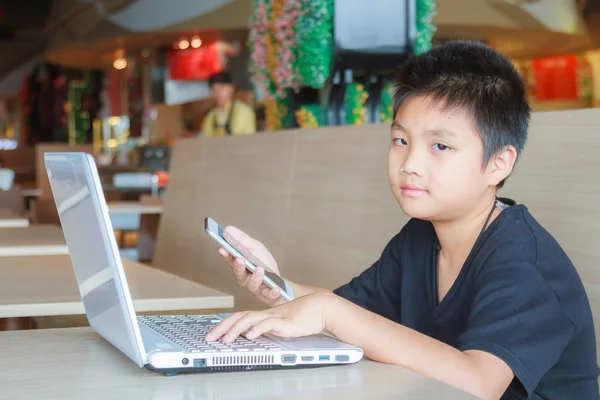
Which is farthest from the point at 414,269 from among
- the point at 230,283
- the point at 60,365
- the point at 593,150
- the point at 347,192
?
the point at 230,283

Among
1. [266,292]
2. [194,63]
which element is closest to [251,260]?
[266,292]

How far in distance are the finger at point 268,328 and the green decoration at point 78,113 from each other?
17141 mm

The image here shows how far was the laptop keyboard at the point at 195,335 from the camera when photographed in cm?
101

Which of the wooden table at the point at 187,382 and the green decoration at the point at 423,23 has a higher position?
the green decoration at the point at 423,23

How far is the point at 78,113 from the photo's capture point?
17641 millimetres

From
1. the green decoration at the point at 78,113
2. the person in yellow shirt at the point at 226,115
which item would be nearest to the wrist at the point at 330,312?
the person in yellow shirt at the point at 226,115

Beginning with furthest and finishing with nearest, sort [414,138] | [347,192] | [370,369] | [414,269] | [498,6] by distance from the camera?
[498,6], [347,192], [414,269], [414,138], [370,369]

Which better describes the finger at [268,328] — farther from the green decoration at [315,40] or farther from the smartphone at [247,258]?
the green decoration at [315,40]

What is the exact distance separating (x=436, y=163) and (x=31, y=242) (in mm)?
1538

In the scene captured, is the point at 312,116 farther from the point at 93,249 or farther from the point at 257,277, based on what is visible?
the point at 93,249

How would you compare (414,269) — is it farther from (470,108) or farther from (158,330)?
(158,330)

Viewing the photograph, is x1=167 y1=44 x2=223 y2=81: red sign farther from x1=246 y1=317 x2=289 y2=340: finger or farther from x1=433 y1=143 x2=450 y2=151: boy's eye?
x1=246 y1=317 x2=289 y2=340: finger

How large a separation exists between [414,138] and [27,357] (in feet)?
1.98

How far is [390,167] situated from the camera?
1.29m
